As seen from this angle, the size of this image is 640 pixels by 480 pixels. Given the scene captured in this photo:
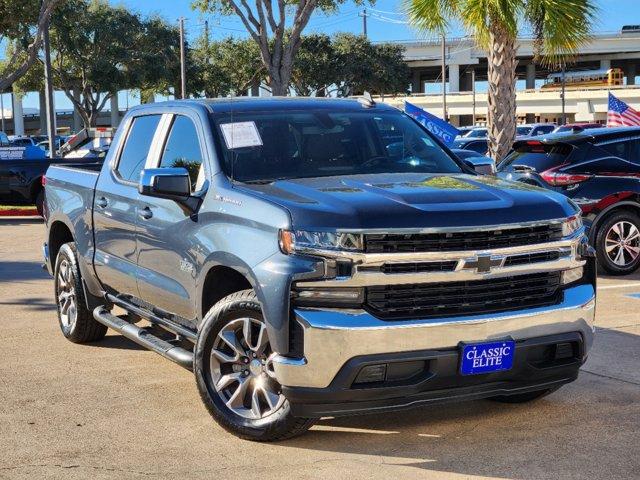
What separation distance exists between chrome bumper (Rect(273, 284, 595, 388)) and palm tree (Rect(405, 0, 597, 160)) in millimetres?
12526

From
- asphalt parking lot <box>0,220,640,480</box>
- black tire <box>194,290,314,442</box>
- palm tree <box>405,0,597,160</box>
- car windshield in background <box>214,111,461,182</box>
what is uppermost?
palm tree <box>405,0,597,160</box>

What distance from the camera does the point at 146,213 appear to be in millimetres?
6270

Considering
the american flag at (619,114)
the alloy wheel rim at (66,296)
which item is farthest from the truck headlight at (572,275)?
the american flag at (619,114)

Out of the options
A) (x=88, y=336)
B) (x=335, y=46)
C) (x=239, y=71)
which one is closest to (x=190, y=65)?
(x=239, y=71)

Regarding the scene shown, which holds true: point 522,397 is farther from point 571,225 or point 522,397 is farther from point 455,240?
A: point 455,240

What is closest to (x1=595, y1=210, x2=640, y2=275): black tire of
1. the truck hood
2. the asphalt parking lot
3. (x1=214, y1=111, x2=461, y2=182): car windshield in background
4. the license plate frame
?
the asphalt parking lot

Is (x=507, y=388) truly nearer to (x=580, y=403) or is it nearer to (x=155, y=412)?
(x=580, y=403)

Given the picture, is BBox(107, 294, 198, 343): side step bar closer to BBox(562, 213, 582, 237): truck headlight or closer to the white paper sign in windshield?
the white paper sign in windshield

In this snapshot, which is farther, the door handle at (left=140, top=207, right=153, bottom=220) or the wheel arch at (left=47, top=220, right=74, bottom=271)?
the wheel arch at (left=47, top=220, right=74, bottom=271)

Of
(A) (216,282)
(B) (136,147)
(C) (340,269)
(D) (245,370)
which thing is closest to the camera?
(C) (340,269)

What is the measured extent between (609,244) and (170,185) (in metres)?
7.00

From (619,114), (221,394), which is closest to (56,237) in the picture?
(221,394)

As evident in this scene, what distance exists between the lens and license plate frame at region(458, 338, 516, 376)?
15.7 feet

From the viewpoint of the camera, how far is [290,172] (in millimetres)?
5828
